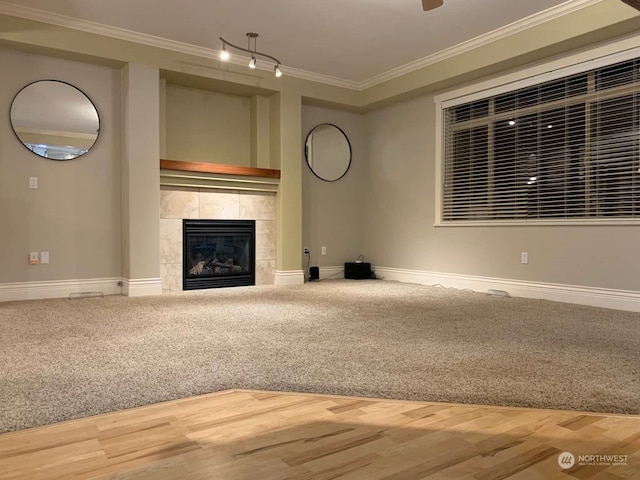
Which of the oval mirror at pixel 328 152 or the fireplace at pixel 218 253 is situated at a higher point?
the oval mirror at pixel 328 152

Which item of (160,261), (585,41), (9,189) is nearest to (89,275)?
(160,261)

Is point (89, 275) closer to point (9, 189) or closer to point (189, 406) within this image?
point (9, 189)

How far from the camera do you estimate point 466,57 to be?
16.5 ft

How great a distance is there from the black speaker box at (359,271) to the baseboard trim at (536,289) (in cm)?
34

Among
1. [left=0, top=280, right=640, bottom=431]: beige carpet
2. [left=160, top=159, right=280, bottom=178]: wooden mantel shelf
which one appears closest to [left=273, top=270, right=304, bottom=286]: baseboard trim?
[left=160, top=159, right=280, bottom=178]: wooden mantel shelf

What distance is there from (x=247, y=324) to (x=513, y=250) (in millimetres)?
2973

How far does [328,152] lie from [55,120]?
326 centimetres

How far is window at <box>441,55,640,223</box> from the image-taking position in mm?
4090

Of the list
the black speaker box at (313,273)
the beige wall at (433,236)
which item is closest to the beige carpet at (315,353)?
the beige wall at (433,236)

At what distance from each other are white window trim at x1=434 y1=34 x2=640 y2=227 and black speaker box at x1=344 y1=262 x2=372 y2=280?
3.79 feet

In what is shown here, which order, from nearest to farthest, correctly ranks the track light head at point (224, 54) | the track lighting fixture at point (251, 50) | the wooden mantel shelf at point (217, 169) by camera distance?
the track light head at point (224, 54), the track lighting fixture at point (251, 50), the wooden mantel shelf at point (217, 169)

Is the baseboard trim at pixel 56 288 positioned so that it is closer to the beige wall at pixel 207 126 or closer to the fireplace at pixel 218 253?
the fireplace at pixel 218 253

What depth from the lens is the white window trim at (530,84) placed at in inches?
161

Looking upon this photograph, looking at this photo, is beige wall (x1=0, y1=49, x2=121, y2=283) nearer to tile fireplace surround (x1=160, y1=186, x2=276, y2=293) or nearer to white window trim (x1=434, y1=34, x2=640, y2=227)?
tile fireplace surround (x1=160, y1=186, x2=276, y2=293)
